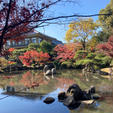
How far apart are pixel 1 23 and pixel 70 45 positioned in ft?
41.1

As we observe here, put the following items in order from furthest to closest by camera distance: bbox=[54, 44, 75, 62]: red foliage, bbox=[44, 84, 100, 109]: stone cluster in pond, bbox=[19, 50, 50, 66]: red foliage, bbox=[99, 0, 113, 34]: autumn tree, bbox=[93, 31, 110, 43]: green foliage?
bbox=[93, 31, 110, 43]: green foliage
bbox=[99, 0, 113, 34]: autumn tree
bbox=[54, 44, 75, 62]: red foliage
bbox=[19, 50, 50, 66]: red foliage
bbox=[44, 84, 100, 109]: stone cluster in pond

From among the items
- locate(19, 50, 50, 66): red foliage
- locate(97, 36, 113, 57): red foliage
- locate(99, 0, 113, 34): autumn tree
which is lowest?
locate(19, 50, 50, 66): red foliage

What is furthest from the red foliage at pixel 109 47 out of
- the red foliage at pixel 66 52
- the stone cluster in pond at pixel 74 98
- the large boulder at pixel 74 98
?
the stone cluster in pond at pixel 74 98

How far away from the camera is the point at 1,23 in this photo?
206 cm

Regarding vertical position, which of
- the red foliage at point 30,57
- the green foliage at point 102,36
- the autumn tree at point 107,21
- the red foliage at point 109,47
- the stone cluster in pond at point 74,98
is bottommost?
the stone cluster in pond at point 74,98

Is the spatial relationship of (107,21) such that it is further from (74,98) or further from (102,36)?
(74,98)

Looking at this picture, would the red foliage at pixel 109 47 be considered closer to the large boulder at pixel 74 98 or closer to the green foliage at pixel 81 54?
the green foliage at pixel 81 54

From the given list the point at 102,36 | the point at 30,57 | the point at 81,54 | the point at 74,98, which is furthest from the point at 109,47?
the point at 30,57

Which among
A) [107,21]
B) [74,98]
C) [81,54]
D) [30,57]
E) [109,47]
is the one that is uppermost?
[107,21]

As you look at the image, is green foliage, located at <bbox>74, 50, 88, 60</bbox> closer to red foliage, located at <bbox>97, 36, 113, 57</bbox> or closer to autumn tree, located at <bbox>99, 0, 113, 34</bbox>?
red foliage, located at <bbox>97, 36, 113, 57</bbox>

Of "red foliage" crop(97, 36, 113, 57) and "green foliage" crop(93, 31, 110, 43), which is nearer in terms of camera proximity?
"red foliage" crop(97, 36, 113, 57)

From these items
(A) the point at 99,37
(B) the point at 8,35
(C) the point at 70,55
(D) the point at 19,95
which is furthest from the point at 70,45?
(B) the point at 8,35

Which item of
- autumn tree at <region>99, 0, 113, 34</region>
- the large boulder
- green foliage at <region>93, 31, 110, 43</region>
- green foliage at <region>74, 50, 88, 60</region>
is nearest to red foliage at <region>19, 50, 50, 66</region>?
green foliage at <region>74, 50, 88, 60</region>

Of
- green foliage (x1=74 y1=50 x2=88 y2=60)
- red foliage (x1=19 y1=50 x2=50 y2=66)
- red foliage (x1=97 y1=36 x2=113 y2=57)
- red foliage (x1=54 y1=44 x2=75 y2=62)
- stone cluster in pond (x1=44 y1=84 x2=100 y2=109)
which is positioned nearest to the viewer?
stone cluster in pond (x1=44 y1=84 x2=100 y2=109)
